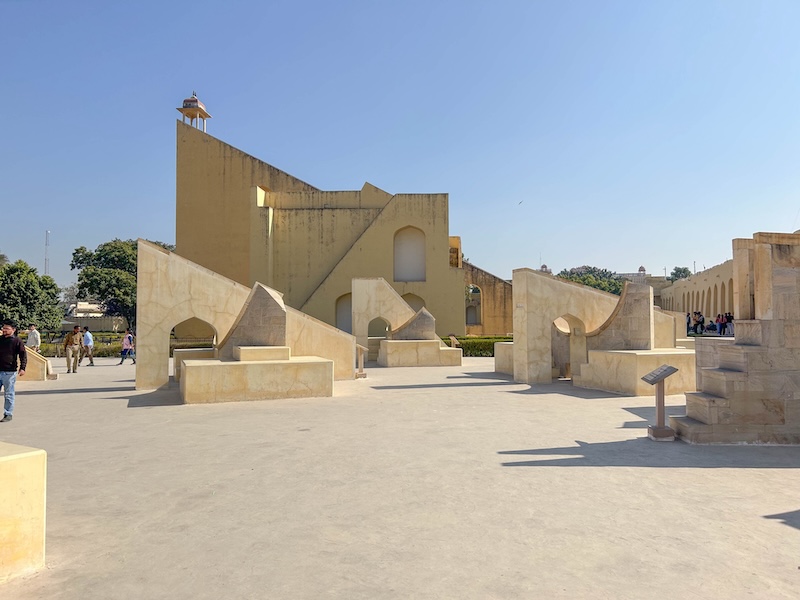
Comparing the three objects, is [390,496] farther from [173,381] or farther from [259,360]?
[173,381]

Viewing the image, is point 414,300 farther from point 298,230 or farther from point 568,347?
point 568,347

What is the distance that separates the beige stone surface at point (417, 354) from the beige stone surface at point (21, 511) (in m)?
15.0

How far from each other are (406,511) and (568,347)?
1063cm

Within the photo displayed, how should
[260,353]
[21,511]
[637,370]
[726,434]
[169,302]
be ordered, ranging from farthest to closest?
[169,302], [260,353], [637,370], [726,434], [21,511]

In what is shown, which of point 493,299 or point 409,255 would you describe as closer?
point 409,255

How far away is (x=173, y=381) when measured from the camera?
502 inches

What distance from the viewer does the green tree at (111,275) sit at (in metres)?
39.7

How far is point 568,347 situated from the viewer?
1390 centimetres

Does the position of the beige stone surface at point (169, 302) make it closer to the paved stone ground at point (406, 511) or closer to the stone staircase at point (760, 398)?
the paved stone ground at point (406, 511)

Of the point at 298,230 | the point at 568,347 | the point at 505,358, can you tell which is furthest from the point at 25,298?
the point at 568,347

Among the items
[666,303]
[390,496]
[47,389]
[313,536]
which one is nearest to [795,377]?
[390,496]

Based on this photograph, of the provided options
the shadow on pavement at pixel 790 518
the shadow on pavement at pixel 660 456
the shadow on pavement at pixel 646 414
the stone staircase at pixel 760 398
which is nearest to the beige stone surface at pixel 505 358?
the shadow on pavement at pixel 646 414

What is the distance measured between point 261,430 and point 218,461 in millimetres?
1552

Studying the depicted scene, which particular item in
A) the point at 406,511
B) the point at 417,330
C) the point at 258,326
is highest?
the point at 258,326
